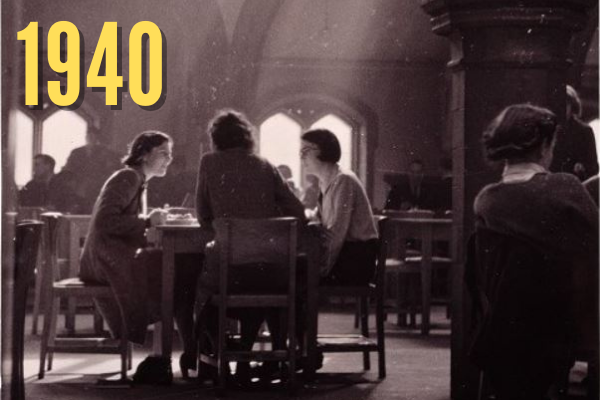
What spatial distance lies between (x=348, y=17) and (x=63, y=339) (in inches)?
412

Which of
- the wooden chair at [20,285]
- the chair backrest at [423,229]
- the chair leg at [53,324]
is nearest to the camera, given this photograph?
the wooden chair at [20,285]

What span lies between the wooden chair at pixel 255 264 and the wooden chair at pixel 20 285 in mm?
1090

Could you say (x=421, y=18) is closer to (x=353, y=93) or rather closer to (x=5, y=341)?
(x=353, y=93)

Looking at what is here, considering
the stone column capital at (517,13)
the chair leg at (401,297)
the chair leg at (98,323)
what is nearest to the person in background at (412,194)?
the chair leg at (401,297)

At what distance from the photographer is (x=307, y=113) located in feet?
54.3

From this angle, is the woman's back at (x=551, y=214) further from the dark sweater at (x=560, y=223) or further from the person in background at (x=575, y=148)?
the person in background at (x=575, y=148)

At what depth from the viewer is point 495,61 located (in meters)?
4.99

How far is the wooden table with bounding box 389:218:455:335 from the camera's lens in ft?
27.0

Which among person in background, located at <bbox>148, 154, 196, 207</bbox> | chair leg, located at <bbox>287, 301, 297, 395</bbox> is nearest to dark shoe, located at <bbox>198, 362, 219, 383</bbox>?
chair leg, located at <bbox>287, 301, 297, 395</bbox>

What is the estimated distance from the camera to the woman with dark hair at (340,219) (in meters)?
6.20

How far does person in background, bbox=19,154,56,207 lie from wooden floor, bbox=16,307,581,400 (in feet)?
8.01

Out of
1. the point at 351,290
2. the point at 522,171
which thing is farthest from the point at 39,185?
the point at 522,171

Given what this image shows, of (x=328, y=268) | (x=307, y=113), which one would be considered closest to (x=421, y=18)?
(x=307, y=113)

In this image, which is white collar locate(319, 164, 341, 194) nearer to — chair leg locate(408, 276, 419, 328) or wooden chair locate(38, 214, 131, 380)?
wooden chair locate(38, 214, 131, 380)
